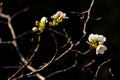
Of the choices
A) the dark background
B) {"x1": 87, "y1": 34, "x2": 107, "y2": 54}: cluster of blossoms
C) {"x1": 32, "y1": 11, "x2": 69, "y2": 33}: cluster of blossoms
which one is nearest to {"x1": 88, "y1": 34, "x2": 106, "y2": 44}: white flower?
{"x1": 87, "y1": 34, "x2": 107, "y2": 54}: cluster of blossoms

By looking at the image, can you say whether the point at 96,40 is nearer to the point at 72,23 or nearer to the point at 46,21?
the point at 46,21

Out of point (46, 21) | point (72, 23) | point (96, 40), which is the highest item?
point (46, 21)

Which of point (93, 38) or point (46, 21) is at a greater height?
point (46, 21)

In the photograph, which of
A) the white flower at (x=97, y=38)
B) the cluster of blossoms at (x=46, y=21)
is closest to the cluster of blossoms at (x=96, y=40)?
the white flower at (x=97, y=38)

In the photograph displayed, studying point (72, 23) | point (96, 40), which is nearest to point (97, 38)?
point (96, 40)

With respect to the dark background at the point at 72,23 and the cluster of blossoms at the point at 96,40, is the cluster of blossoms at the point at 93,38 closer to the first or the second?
the cluster of blossoms at the point at 96,40

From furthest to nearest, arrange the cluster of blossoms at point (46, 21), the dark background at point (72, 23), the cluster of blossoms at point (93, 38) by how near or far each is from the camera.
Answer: the dark background at point (72, 23)
the cluster of blossoms at point (46, 21)
the cluster of blossoms at point (93, 38)

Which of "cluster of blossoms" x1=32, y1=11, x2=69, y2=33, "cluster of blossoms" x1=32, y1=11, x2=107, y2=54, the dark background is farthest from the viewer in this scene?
the dark background

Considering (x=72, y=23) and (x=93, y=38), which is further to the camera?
(x=72, y=23)

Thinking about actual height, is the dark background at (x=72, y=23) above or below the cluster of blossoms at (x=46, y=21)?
below

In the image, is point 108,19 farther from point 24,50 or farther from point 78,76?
point 24,50

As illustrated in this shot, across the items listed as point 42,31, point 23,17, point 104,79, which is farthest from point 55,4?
point 42,31

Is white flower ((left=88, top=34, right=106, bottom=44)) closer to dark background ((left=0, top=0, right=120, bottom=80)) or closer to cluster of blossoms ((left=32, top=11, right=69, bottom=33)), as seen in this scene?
cluster of blossoms ((left=32, top=11, right=69, bottom=33))
